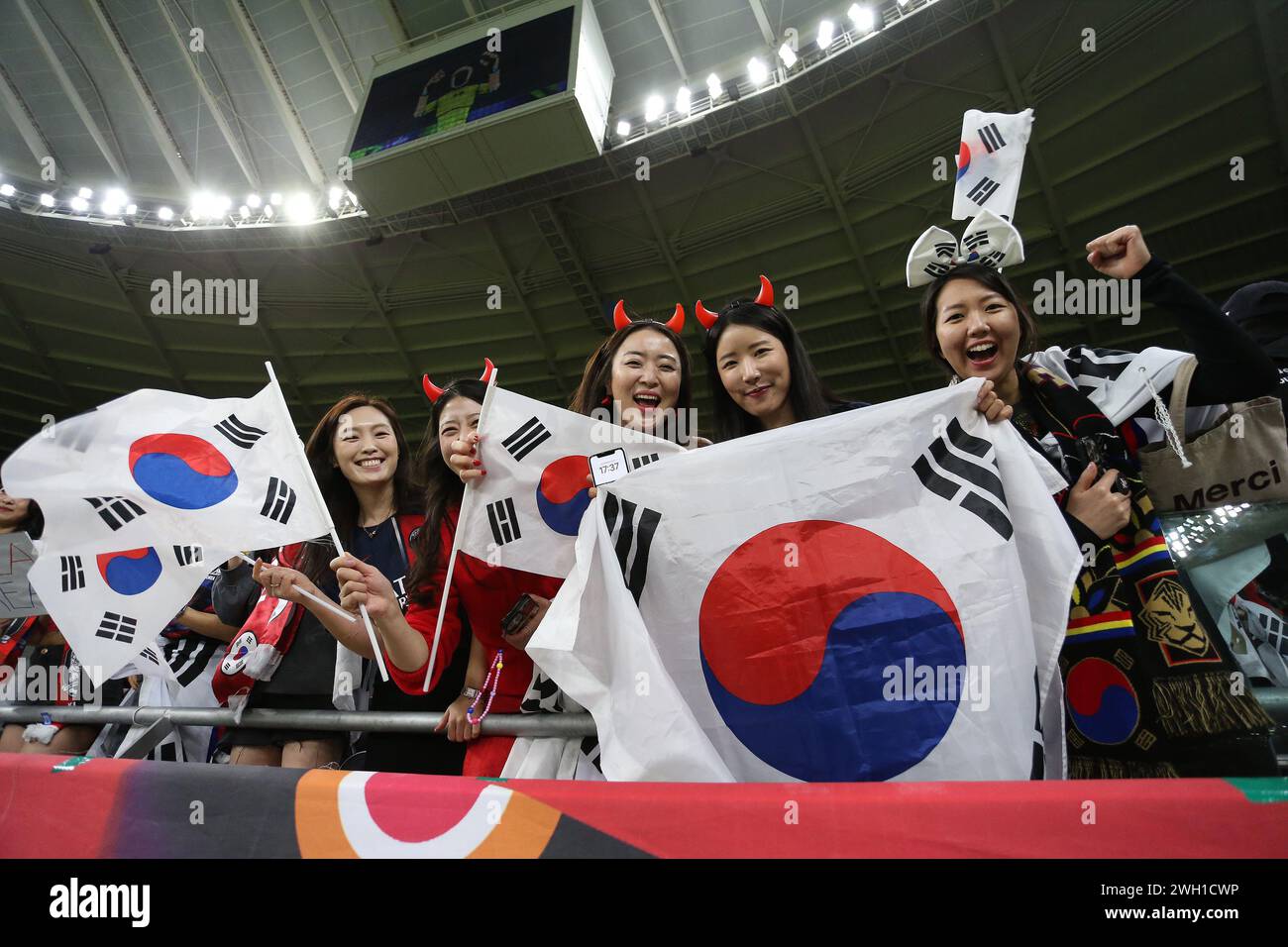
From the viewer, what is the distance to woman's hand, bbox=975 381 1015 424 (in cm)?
146

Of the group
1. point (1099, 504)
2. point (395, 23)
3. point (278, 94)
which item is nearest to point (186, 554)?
point (1099, 504)

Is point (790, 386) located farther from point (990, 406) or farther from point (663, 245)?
point (663, 245)

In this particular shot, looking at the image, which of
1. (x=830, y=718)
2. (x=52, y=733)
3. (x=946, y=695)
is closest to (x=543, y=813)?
(x=830, y=718)

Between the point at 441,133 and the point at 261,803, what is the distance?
8.87m

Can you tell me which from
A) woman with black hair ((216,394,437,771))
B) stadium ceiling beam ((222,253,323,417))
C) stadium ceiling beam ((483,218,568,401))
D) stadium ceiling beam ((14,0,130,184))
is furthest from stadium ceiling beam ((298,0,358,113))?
woman with black hair ((216,394,437,771))

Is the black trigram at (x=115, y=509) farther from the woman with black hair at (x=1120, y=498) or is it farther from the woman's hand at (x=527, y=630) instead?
the woman with black hair at (x=1120, y=498)

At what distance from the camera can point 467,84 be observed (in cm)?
862

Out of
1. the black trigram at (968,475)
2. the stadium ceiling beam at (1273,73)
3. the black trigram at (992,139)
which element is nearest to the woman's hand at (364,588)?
the black trigram at (968,475)

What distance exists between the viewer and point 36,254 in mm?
10719

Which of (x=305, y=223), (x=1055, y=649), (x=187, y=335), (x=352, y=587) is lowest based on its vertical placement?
(x=1055, y=649)

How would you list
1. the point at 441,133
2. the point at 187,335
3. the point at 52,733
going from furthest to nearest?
the point at 187,335 → the point at 441,133 → the point at 52,733

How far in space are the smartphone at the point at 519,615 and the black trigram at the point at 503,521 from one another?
0.15 meters

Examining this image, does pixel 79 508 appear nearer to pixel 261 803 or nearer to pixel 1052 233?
pixel 261 803

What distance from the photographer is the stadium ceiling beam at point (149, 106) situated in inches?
367
